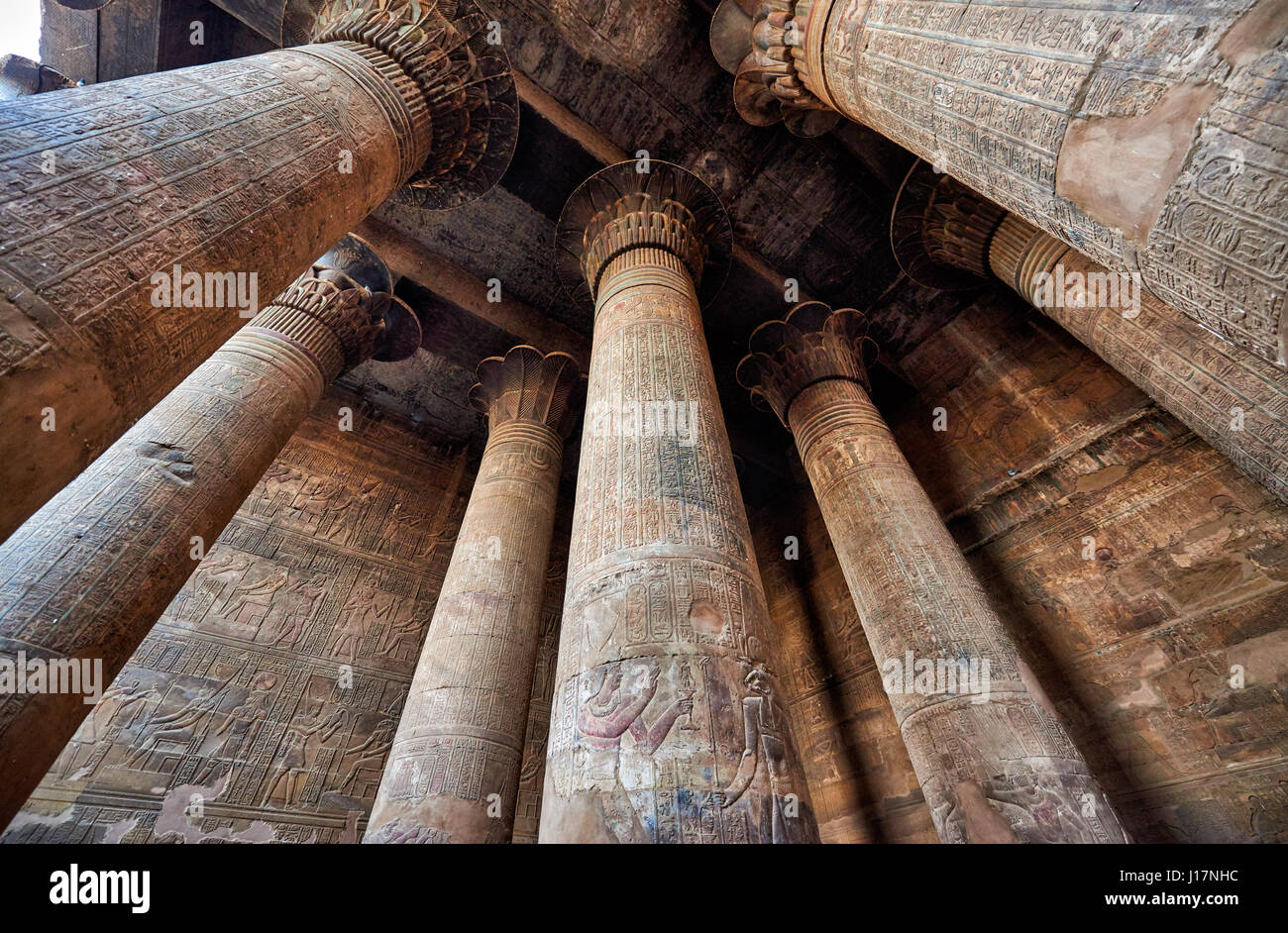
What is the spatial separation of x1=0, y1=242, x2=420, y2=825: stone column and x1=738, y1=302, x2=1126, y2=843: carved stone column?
4.58 metres

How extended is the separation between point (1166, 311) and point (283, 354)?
692cm

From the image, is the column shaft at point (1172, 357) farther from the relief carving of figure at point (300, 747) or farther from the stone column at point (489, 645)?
the relief carving of figure at point (300, 747)

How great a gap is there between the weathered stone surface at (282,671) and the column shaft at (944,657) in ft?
14.4

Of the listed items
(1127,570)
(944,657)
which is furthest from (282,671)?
(1127,570)

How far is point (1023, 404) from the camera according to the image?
18.9 feet

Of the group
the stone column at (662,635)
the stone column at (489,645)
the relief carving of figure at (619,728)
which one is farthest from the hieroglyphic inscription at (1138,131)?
the stone column at (489,645)

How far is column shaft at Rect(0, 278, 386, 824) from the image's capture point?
2.77 meters

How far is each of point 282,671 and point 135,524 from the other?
7.76ft

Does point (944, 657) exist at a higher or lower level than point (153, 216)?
lower

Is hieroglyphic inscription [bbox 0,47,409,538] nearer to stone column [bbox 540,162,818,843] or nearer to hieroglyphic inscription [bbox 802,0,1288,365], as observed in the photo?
stone column [bbox 540,162,818,843]

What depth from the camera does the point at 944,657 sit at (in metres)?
3.77

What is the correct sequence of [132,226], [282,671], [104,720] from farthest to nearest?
[282,671], [104,720], [132,226]

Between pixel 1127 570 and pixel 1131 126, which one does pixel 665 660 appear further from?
pixel 1127 570

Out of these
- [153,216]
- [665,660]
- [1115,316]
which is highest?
[1115,316]
